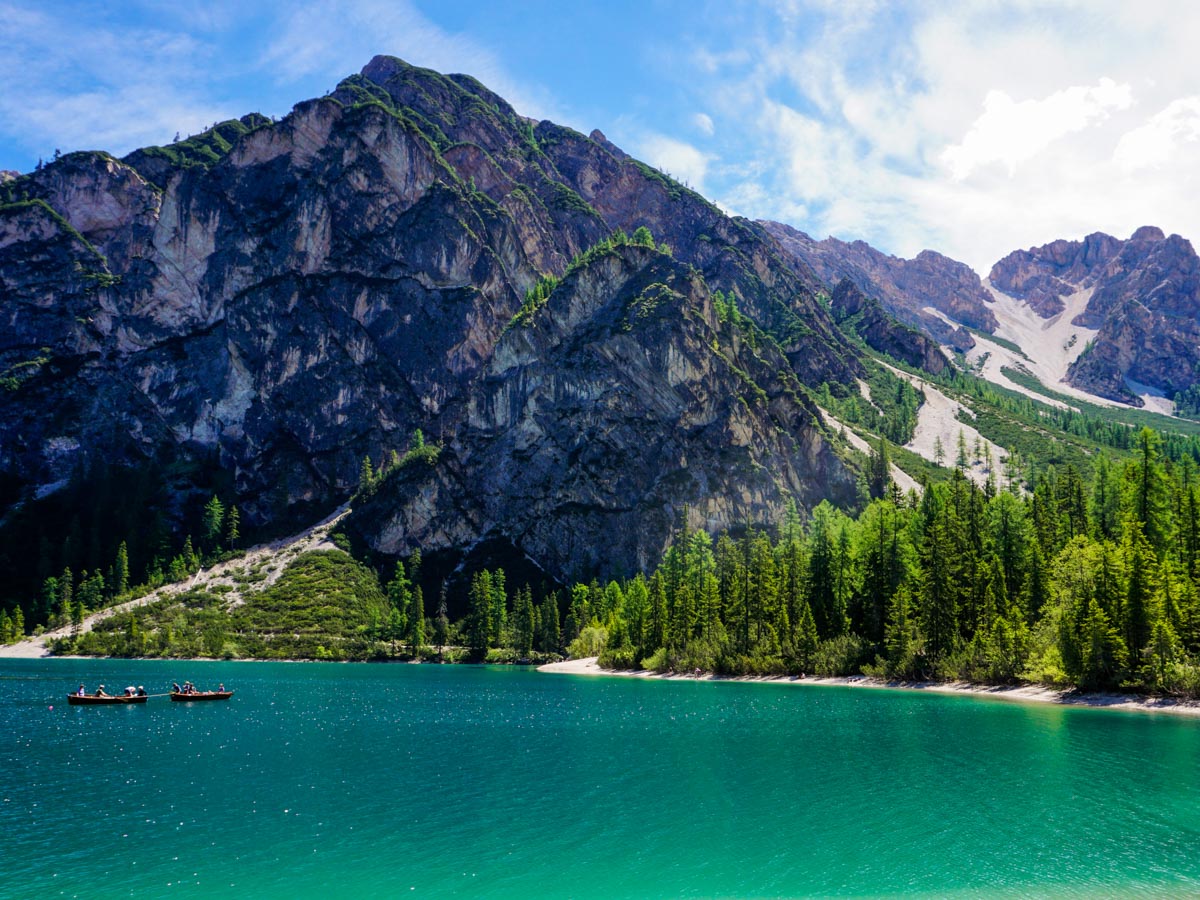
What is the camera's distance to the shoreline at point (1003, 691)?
6700 centimetres

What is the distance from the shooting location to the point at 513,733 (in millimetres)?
61031

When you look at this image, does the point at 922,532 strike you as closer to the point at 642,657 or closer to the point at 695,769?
the point at 642,657

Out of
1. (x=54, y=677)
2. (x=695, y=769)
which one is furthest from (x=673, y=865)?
(x=54, y=677)

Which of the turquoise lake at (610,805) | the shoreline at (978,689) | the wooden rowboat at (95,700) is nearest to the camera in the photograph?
the turquoise lake at (610,805)

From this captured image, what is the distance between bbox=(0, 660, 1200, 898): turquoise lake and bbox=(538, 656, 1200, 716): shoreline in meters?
4.09

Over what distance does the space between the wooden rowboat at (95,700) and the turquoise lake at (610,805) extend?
19.4 m

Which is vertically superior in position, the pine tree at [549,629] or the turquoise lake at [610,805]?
the turquoise lake at [610,805]

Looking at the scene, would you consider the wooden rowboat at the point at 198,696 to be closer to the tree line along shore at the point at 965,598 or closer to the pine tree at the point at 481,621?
the tree line along shore at the point at 965,598

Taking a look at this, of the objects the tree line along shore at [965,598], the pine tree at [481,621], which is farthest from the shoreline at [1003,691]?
the pine tree at [481,621]

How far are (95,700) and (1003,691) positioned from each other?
315 ft

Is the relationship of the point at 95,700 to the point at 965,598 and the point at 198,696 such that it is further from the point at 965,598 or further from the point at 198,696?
the point at 965,598

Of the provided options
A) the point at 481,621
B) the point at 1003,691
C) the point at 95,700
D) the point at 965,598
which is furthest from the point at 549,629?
the point at 1003,691

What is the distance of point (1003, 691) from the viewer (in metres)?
83.9

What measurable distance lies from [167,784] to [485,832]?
2079cm
